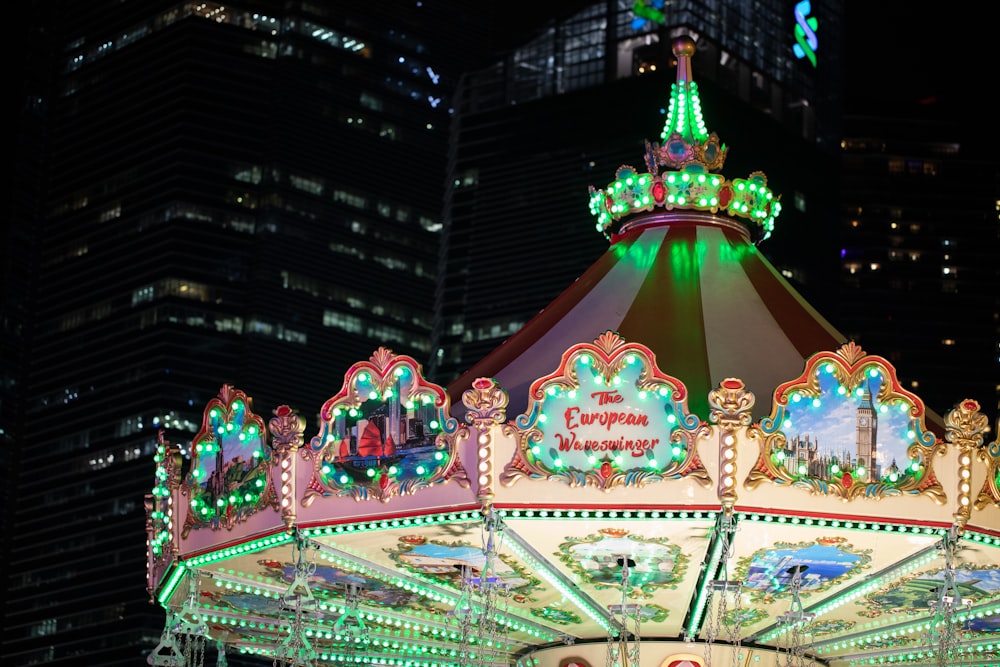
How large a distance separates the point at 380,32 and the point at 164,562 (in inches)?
3413

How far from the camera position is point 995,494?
60.5 ft

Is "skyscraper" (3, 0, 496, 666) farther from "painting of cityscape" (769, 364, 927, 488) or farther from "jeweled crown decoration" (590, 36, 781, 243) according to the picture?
"painting of cityscape" (769, 364, 927, 488)

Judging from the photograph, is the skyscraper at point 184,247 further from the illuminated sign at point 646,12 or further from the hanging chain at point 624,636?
the hanging chain at point 624,636

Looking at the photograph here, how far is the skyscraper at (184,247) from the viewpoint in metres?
93.4

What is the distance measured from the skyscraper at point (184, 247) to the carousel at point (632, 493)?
67542 mm

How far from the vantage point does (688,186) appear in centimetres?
2262

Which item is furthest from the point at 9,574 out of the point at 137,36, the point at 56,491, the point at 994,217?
the point at 994,217

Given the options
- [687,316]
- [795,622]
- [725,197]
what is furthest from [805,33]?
[687,316]

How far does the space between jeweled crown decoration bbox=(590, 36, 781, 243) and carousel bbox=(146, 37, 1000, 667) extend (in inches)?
1.3

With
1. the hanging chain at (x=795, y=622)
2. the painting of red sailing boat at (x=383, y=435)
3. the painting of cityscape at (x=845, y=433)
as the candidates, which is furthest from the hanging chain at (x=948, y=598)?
the painting of red sailing boat at (x=383, y=435)

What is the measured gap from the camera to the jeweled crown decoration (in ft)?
74.0

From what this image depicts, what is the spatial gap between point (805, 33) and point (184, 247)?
106ft

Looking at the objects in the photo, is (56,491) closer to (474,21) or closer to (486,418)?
(474,21)

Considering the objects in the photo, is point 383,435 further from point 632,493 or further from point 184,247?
point 184,247
